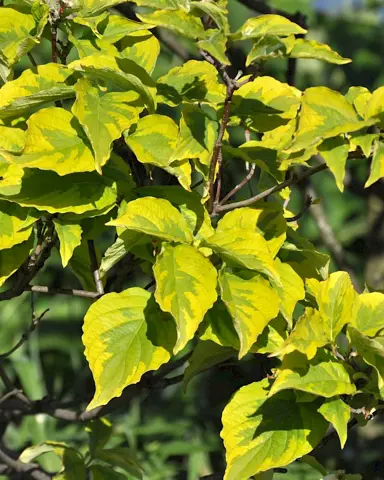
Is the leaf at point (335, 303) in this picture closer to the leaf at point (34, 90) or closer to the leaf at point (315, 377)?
the leaf at point (315, 377)

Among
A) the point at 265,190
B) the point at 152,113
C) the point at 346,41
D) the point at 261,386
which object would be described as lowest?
the point at 346,41

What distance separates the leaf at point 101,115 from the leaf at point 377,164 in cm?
24

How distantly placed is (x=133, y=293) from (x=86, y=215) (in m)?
0.09

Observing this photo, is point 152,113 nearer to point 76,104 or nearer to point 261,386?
point 76,104

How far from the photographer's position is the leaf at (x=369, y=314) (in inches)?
34.8

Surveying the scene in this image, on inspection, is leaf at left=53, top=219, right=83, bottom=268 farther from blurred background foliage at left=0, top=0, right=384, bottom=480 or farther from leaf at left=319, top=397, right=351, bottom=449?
blurred background foliage at left=0, top=0, right=384, bottom=480

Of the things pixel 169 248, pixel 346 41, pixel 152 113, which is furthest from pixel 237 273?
pixel 346 41

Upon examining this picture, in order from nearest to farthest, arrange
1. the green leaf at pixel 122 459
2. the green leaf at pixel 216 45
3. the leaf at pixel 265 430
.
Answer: the green leaf at pixel 216 45, the leaf at pixel 265 430, the green leaf at pixel 122 459

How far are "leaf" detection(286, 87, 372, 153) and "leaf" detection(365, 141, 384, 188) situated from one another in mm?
26

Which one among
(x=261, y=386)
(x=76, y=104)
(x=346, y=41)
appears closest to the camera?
(x=76, y=104)

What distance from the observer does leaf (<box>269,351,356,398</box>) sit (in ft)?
2.65

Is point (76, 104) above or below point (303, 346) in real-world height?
above

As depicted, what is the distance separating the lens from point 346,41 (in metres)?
3.54

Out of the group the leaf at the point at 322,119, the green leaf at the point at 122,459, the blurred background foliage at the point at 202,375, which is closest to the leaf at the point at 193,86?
the leaf at the point at 322,119
